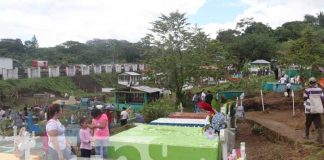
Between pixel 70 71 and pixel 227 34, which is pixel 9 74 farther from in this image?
pixel 227 34

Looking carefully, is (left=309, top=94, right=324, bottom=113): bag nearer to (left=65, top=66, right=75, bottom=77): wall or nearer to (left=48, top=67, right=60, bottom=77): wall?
(left=48, top=67, right=60, bottom=77): wall

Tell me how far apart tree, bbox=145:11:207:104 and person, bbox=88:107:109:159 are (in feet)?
55.3

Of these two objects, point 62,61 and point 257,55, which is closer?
point 257,55

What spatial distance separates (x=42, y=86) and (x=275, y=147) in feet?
139

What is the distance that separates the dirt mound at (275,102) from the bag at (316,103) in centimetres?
1027

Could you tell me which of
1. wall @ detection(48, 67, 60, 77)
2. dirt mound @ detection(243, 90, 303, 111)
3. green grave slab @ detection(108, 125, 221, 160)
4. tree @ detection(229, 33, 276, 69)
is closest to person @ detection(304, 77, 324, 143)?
green grave slab @ detection(108, 125, 221, 160)

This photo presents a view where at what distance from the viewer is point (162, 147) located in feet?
21.7

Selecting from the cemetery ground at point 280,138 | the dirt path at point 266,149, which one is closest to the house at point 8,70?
the cemetery ground at point 280,138

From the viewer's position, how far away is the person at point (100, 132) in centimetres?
707

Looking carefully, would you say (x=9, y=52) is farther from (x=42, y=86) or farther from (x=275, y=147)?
(x=275, y=147)

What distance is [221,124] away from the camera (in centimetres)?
855

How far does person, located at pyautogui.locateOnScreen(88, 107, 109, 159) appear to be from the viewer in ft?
23.2

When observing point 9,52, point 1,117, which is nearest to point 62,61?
point 9,52

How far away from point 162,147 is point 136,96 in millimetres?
19790
